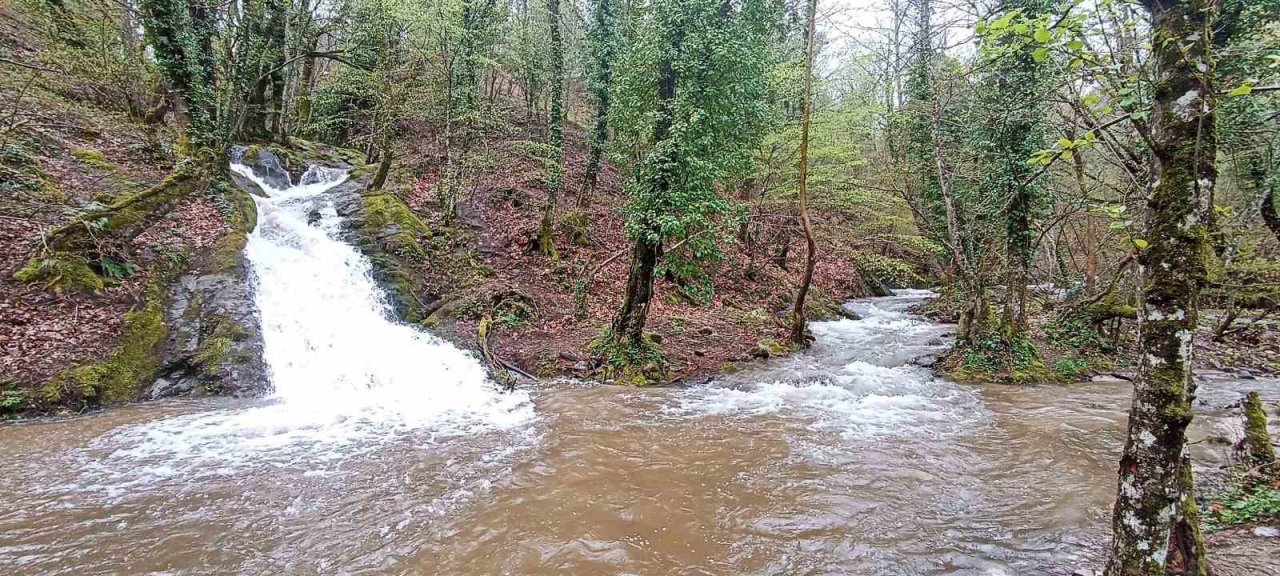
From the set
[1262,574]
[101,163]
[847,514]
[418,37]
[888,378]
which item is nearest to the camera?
[1262,574]

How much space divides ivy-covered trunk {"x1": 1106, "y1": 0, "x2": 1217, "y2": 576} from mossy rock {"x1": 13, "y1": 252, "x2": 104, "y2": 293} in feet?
40.1

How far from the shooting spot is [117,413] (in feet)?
23.8

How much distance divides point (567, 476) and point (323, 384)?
544 cm

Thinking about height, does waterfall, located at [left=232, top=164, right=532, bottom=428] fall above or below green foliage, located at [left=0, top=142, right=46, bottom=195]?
below

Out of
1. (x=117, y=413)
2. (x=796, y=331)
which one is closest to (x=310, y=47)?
(x=117, y=413)

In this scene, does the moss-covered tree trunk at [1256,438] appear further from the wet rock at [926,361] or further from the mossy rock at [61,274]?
the mossy rock at [61,274]

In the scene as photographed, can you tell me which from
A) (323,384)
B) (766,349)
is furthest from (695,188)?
(323,384)

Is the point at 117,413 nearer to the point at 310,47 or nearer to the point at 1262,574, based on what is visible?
the point at 1262,574

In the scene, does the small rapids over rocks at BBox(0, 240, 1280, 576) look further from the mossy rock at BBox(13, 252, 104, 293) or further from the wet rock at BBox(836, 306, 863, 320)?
the wet rock at BBox(836, 306, 863, 320)

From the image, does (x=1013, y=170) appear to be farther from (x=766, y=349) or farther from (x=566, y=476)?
(x=566, y=476)

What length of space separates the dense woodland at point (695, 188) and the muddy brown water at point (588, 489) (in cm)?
149

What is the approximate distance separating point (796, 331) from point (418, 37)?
12435mm

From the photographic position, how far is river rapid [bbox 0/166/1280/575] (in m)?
4.20

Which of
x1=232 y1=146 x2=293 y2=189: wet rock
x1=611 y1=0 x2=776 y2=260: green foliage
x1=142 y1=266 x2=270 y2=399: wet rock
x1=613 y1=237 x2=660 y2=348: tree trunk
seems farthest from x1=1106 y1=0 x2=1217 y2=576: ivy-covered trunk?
x1=232 y1=146 x2=293 y2=189: wet rock
